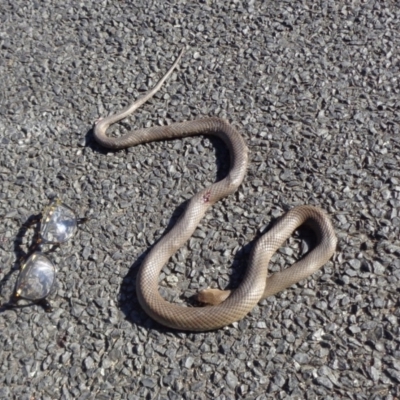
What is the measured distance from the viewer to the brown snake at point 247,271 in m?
3.86

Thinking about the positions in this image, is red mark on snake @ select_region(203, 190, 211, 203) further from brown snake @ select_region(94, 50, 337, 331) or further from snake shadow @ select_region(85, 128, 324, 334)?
snake shadow @ select_region(85, 128, 324, 334)

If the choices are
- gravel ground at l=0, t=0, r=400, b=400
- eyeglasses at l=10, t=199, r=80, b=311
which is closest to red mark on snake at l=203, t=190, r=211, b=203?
gravel ground at l=0, t=0, r=400, b=400

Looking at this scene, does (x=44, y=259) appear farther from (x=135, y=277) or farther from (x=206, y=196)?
(x=206, y=196)

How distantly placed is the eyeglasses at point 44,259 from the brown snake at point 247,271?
0.71 meters

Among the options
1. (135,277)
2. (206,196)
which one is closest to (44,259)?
(135,277)

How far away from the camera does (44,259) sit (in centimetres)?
427

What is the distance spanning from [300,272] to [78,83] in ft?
10.5

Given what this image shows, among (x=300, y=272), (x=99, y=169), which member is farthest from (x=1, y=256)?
(x=300, y=272)

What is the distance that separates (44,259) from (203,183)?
1.46 meters

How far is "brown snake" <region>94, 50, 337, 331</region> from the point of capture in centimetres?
386

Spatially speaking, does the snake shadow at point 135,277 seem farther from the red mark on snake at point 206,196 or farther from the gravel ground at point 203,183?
the red mark on snake at point 206,196

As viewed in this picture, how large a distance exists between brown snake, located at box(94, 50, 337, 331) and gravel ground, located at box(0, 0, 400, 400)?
9cm

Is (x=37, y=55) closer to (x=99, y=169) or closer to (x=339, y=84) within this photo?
(x=99, y=169)

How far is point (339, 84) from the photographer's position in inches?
206
